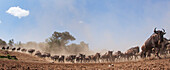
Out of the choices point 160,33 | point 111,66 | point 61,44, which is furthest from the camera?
point 61,44

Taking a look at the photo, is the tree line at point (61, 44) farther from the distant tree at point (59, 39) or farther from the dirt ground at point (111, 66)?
the dirt ground at point (111, 66)

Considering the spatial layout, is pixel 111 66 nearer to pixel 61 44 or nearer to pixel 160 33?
pixel 160 33

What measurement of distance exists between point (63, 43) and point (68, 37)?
4557 millimetres

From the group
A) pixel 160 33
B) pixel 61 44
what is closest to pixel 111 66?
pixel 160 33

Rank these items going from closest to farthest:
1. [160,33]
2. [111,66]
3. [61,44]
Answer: [111,66] < [160,33] < [61,44]

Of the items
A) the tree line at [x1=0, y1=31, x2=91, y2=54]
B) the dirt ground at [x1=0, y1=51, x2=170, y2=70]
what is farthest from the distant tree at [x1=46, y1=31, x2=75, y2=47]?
the dirt ground at [x1=0, y1=51, x2=170, y2=70]

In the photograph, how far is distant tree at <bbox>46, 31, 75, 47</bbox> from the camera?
66531 mm

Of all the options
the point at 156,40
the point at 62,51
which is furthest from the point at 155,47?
the point at 62,51

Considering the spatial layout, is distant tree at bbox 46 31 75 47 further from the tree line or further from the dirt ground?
the dirt ground

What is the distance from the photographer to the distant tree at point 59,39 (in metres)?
66.5

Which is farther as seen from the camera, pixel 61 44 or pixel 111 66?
pixel 61 44

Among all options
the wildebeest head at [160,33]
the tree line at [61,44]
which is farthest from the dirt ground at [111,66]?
the tree line at [61,44]

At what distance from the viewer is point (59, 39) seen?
227 feet

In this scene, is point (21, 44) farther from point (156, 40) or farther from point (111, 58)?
point (156, 40)
